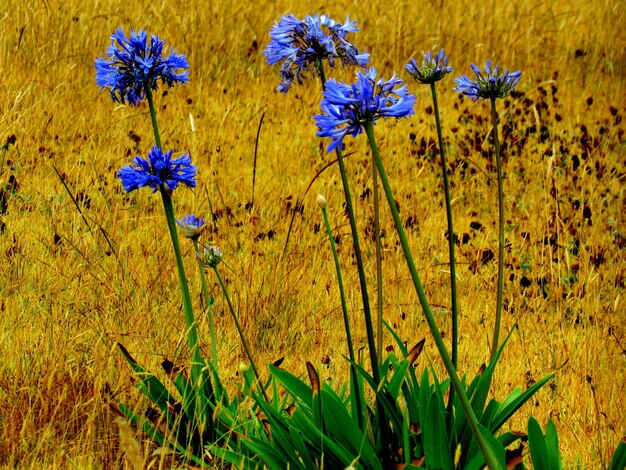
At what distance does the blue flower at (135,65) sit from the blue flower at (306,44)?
1.02ft

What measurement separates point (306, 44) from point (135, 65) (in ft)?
1.66

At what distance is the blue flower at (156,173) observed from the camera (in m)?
2.17

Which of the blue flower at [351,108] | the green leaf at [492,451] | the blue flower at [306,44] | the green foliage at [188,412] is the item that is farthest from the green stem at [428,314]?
the green foliage at [188,412]

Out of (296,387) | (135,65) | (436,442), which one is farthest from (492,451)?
(135,65)

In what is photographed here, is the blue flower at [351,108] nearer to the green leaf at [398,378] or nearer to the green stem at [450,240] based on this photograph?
the green stem at [450,240]

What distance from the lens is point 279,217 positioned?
450 centimetres

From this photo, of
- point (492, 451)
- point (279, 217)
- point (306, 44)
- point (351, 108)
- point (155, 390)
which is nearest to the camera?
point (351, 108)

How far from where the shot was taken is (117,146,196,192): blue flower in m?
A: 2.17

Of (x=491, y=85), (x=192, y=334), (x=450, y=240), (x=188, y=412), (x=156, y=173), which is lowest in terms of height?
(x=188, y=412)

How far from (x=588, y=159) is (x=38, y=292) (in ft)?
12.0

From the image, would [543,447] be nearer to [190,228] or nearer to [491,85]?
[491,85]

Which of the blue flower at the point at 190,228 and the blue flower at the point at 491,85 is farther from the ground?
the blue flower at the point at 491,85

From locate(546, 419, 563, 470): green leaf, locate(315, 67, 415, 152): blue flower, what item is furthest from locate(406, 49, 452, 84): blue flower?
locate(546, 419, 563, 470): green leaf

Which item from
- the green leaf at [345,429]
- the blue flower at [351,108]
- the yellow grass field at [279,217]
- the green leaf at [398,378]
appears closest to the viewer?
the blue flower at [351,108]
